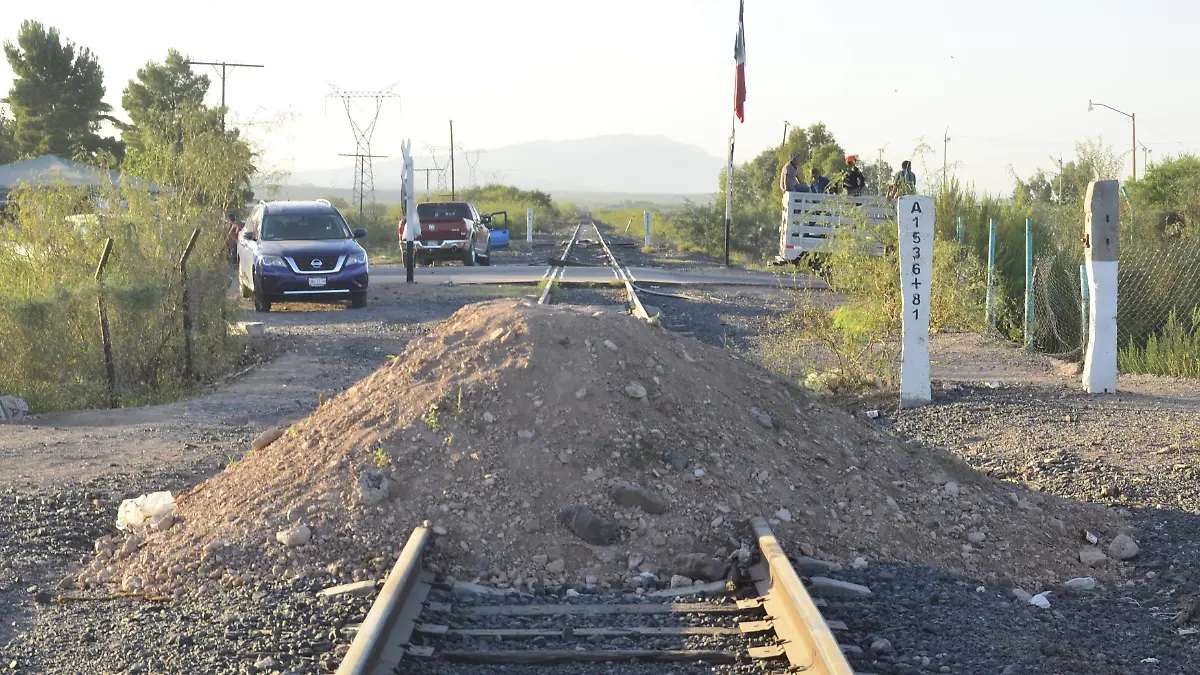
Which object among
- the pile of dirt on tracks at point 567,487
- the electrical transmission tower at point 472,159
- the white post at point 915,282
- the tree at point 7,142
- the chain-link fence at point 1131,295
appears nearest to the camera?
the pile of dirt on tracks at point 567,487

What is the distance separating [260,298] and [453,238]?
15390 mm

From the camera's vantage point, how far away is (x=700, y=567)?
250 inches

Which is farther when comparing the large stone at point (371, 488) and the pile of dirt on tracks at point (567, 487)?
the large stone at point (371, 488)

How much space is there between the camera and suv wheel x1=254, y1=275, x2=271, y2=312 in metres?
22.3

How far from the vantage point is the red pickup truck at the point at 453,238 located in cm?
3734

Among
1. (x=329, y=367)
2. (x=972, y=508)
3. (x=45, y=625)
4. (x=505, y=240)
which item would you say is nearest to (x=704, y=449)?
(x=972, y=508)

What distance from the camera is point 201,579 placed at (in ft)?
21.0

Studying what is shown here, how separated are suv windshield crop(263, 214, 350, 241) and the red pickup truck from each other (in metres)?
12.8

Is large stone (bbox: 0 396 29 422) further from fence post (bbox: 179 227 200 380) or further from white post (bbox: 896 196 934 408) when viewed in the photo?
white post (bbox: 896 196 934 408)

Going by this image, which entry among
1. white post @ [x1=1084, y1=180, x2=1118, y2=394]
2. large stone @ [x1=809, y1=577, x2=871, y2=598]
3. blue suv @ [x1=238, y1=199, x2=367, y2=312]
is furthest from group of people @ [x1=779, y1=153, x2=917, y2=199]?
large stone @ [x1=809, y1=577, x2=871, y2=598]

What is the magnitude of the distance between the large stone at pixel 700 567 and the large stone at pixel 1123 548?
220cm

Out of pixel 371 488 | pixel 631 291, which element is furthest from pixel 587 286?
pixel 371 488

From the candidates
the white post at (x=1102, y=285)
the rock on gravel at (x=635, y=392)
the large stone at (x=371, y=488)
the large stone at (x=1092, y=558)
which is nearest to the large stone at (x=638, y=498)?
the rock on gravel at (x=635, y=392)

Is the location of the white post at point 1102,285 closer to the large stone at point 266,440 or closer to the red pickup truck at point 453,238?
the large stone at point 266,440
